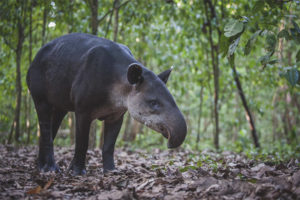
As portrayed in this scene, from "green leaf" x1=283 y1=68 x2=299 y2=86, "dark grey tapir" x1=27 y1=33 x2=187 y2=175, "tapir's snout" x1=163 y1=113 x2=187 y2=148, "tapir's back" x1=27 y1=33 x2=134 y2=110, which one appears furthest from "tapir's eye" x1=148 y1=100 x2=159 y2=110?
"green leaf" x1=283 y1=68 x2=299 y2=86

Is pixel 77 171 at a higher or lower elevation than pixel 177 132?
lower

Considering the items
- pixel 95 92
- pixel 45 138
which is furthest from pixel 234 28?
pixel 45 138

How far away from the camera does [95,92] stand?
393 cm

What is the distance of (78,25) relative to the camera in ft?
25.7

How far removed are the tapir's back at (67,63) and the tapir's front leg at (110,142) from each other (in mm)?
630

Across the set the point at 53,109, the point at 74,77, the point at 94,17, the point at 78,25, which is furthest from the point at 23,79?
the point at 74,77

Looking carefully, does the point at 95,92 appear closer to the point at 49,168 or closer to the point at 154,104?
the point at 154,104

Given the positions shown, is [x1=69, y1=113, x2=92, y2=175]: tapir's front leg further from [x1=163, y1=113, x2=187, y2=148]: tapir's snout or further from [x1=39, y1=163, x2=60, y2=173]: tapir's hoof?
[x1=163, y1=113, x2=187, y2=148]: tapir's snout

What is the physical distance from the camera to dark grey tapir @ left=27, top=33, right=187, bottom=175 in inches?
146

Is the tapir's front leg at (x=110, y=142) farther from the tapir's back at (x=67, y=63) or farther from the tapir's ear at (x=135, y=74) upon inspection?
the tapir's ear at (x=135, y=74)

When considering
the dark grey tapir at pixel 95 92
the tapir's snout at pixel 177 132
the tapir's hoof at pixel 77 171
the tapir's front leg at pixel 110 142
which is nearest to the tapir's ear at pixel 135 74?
the dark grey tapir at pixel 95 92

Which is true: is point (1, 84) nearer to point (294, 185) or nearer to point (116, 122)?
point (116, 122)

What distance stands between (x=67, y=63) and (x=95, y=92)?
725 mm

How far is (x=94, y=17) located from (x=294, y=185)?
5.69 meters
